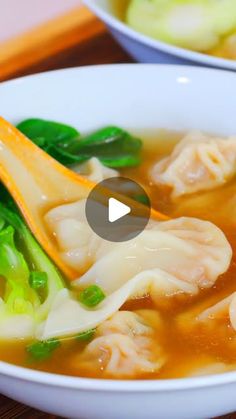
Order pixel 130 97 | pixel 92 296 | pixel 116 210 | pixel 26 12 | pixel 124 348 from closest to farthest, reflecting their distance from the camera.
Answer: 1. pixel 124 348
2. pixel 92 296
3. pixel 116 210
4. pixel 130 97
5. pixel 26 12

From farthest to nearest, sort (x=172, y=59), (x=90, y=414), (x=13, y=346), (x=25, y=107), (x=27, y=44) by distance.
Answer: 1. (x=27, y=44)
2. (x=172, y=59)
3. (x=25, y=107)
4. (x=13, y=346)
5. (x=90, y=414)

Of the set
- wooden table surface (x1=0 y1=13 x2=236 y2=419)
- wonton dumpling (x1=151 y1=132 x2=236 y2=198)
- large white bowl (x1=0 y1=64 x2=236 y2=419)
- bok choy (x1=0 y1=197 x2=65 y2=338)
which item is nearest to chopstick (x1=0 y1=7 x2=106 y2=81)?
wooden table surface (x1=0 y1=13 x2=236 y2=419)

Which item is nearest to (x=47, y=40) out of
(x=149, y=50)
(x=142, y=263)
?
(x=149, y=50)

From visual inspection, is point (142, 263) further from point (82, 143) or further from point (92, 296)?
point (82, 143)

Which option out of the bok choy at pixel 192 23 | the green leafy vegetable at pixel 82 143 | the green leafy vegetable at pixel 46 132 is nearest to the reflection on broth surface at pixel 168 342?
the green leafy vegetable at pixel 82 143

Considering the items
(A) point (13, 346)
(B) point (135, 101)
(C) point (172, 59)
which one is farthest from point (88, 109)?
(A) point (13, 346)

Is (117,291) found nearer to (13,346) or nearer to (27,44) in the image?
(13,346)

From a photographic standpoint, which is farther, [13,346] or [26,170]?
[26,170]
